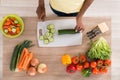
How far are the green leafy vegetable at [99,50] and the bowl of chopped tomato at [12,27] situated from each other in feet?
1.26

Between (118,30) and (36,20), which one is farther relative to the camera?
(118,30)

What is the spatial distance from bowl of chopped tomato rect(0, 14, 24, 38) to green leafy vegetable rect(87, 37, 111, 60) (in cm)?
38

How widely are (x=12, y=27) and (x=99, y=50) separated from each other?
47cm

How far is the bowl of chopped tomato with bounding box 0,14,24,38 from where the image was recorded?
1354 mm

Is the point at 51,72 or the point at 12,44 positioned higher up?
the point at 12,44

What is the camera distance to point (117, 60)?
1.69 m

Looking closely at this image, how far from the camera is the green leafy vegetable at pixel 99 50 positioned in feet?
4.42

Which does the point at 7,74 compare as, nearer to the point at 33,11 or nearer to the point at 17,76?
the point at 17,76

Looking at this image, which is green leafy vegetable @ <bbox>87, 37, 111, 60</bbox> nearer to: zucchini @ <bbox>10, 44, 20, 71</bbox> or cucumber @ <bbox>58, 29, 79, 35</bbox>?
cucumber @ <bbox>58, 29, 79, 35</bbox>

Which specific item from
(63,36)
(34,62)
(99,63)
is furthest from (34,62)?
(99,63)

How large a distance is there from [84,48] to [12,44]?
38 centimetres

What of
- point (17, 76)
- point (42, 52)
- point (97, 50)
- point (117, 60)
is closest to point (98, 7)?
point (117, 60)

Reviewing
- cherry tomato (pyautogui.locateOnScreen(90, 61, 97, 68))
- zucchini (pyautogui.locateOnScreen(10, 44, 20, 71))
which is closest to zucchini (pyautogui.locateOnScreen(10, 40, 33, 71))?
zucchini (pyautogui.locateOnScreen(10, 44, 20, 71))

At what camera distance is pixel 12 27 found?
1.35 m
